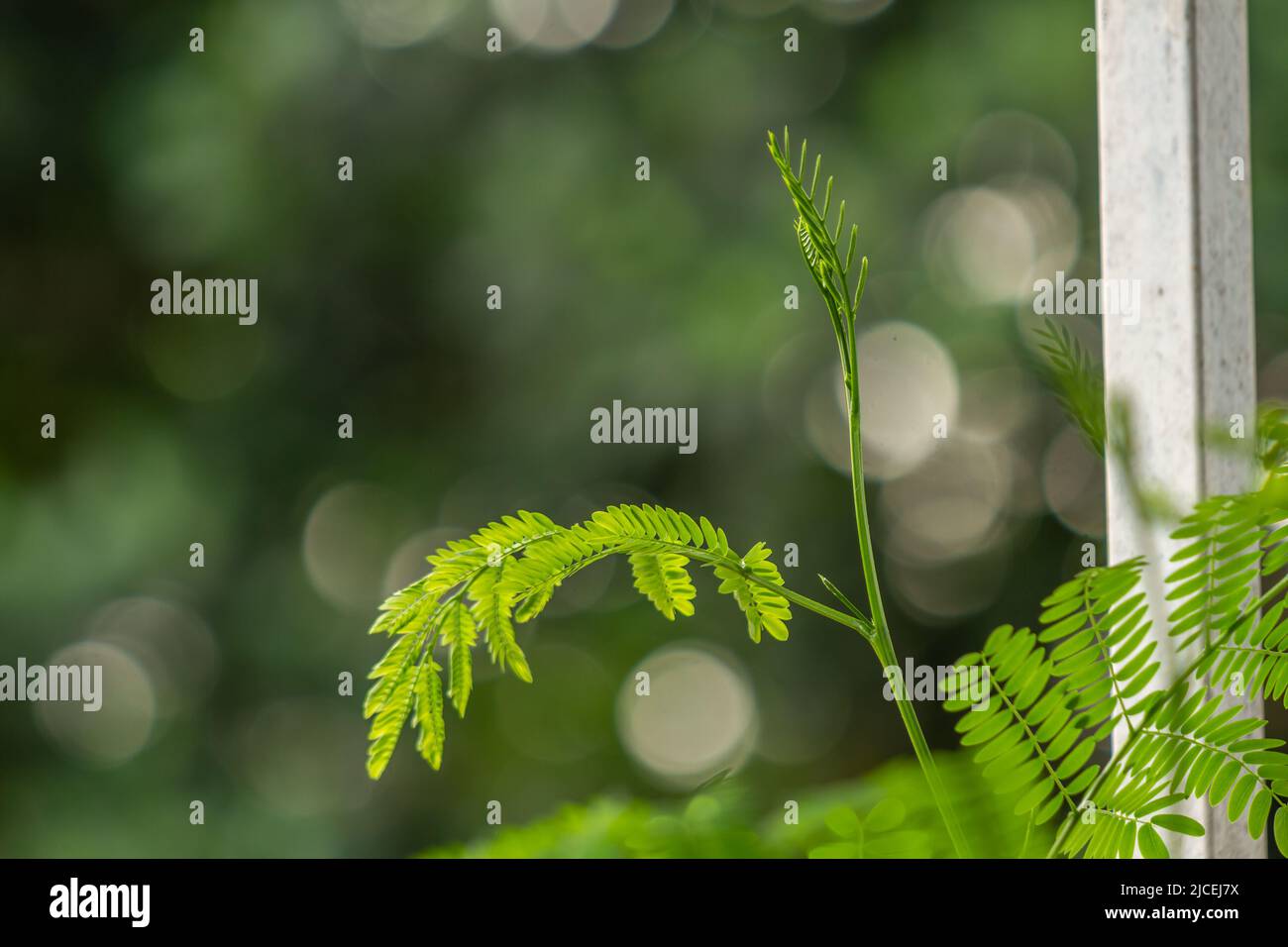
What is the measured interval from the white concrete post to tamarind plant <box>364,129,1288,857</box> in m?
0.06

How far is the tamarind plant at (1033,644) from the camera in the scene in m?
0.39

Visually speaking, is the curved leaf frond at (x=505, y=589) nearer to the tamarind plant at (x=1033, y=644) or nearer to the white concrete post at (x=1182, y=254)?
the tamarind plant at (x=1033, y=644)

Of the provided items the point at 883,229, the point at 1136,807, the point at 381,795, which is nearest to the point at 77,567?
the point at 381,795

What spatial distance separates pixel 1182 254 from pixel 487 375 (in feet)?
4.62

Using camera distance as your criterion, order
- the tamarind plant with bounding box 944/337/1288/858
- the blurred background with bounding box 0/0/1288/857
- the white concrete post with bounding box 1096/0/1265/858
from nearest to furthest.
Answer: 1. the tamarind plant with bounding box 944/337/1288/858
2. the white concrete post with bounding box 1096/0/1265/858
3. the blurred background with bounding box 0/0/1288/857

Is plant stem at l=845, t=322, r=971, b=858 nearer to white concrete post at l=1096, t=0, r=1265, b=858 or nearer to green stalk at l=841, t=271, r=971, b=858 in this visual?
green stalk at l=841, t=271, r=971, b=858

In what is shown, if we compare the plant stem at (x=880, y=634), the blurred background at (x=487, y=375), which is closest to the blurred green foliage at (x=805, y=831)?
the plant stem at (x=880, y=634)

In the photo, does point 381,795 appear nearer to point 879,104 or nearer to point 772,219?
point 772,219

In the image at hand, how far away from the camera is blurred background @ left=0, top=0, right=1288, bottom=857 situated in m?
1.61

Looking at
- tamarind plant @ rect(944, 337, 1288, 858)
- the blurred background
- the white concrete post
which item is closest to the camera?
tamarind plant @ rect(944, 337, 1288, 858)

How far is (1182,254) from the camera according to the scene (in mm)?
498

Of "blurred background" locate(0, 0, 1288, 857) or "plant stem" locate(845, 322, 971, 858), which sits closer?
"plant stem" locate(845, 322, 971, 858)

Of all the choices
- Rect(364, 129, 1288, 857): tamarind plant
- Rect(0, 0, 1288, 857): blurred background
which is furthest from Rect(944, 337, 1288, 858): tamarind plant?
Rect(0, 0, 1288, 857): blurred background

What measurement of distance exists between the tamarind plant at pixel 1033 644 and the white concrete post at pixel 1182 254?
0.06 m
